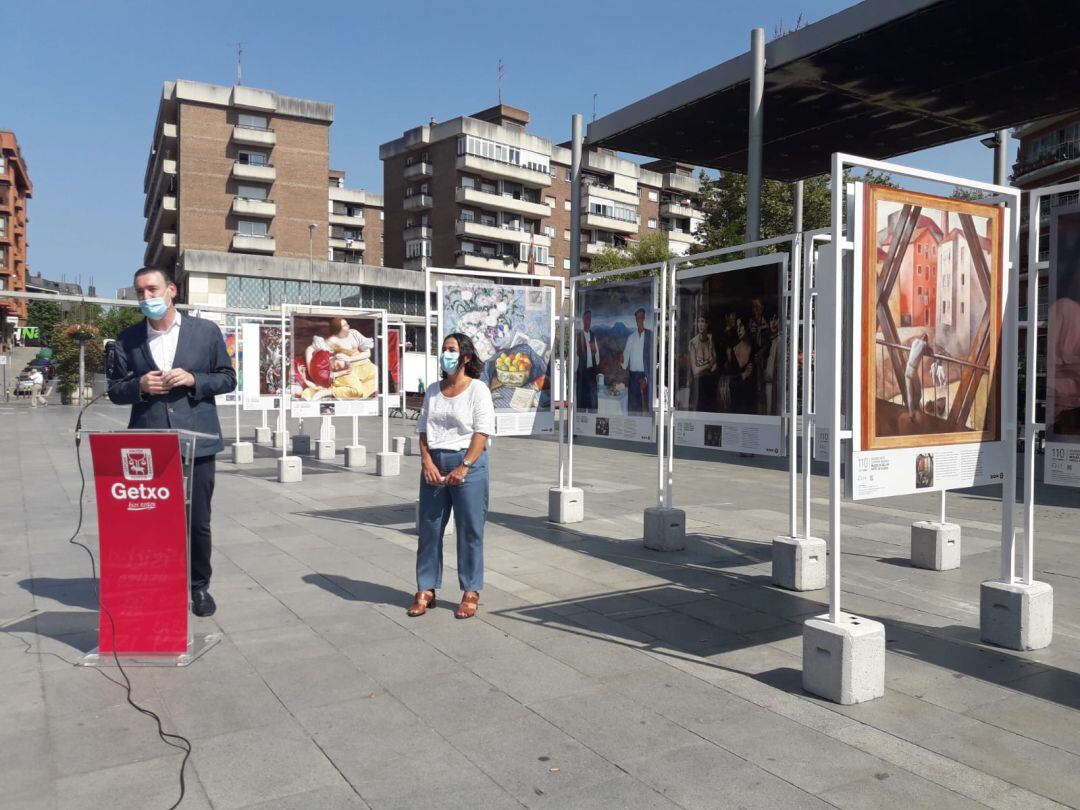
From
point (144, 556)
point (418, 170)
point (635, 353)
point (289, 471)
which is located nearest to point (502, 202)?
point (418, 170)

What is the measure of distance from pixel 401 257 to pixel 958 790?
68118 mm

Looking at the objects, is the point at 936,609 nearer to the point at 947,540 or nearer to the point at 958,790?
the point at 947,540

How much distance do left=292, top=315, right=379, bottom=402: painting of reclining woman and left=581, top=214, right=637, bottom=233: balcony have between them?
191 feet

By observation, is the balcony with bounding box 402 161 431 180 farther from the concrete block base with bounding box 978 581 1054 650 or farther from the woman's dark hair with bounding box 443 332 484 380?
the concrete block base with bounding box 978 581 1054 650

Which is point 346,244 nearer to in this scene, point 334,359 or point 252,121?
point 252,121

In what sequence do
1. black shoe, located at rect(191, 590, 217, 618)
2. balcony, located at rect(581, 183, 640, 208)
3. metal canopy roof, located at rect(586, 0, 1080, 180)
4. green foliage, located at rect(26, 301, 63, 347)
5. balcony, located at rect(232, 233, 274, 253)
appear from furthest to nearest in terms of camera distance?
green foliage, located at rect(26, 301, 63, 347) → balcony, located at rect(581, 183, 640, 208) → balcony, located at rect(232, 233, 274, 253) → metal canopy roof, located at rect(586, 0, 1080, 180) → black shoe, located at rect(191, 590, 217, 618)

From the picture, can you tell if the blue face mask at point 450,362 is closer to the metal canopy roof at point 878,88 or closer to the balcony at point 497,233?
the metal canopy roof at point 878,88

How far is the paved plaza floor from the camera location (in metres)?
3.46

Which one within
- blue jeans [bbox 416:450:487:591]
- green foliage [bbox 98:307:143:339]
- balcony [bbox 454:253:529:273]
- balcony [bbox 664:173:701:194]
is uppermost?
balcony [bbox 664:173:701:194]

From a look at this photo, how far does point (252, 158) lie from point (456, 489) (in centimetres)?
5940

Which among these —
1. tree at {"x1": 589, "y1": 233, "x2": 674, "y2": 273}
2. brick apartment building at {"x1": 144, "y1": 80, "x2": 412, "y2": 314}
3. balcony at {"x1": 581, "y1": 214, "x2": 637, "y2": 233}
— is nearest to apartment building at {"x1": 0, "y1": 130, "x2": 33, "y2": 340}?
brick apartment building at {"x1": 144, "y1": 80, "x2": 412, "y2": 314}

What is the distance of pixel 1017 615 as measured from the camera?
521 centimetres

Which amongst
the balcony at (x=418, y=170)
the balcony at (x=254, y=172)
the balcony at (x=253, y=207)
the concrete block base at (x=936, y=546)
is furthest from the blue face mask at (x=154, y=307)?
the balcony at (x=418, y=170)

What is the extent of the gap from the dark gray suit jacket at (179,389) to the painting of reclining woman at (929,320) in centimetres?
391
